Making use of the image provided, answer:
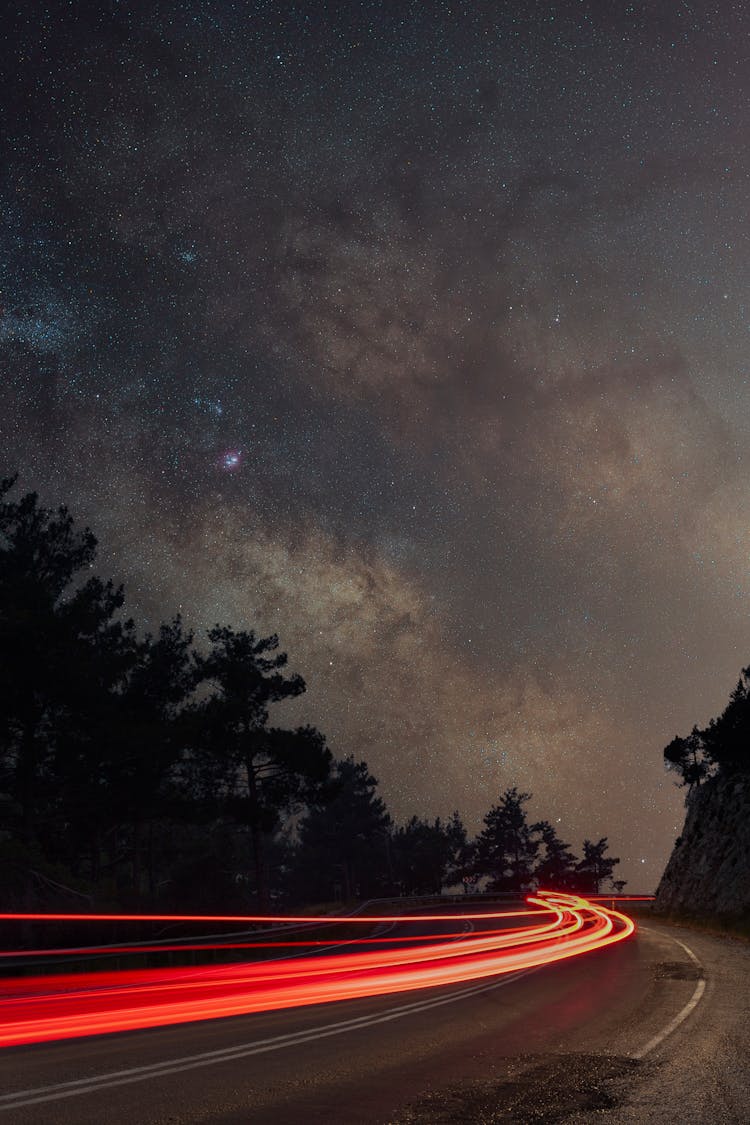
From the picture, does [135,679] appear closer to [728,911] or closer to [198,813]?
[198,813]

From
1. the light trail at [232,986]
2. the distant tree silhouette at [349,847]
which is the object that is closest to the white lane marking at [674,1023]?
the light trail at [232,986]

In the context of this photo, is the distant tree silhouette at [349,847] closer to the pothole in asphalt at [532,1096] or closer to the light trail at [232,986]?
the light trail at [232,986]

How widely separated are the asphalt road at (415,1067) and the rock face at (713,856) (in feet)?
91.8

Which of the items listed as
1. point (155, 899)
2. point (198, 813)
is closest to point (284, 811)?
point (198, 813)

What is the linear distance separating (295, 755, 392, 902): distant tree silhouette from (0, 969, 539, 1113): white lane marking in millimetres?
105707

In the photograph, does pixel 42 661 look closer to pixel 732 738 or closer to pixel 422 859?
pixel 732 738

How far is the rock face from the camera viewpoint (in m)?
45.3

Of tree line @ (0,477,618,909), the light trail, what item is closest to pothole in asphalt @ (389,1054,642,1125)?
the light trail

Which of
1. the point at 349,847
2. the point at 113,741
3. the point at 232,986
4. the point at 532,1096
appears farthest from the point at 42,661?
the point at 349,847

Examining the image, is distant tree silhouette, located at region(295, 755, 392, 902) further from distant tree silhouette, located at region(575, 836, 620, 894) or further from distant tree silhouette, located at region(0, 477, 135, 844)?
distant tree silhouette, located at region(0, 477, 135, 844)

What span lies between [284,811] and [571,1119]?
160 ft

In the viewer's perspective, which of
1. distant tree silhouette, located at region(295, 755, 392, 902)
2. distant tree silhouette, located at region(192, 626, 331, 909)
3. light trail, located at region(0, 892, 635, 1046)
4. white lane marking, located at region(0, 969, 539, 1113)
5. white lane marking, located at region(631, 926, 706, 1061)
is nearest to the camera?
white lane marking, located at region(0, 969, 539, 1113)

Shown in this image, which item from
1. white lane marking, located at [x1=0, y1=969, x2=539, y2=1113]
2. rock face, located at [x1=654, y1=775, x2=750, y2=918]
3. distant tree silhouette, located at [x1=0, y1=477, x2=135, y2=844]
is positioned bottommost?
white lane marking, located at [x1=0, y1=969, x2=539, y2=1113]

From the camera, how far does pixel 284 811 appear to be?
54594mm
